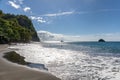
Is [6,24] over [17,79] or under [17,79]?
over

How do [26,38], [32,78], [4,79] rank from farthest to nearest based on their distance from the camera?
1. [26,38]
2. [32,78]
3. [4,79]

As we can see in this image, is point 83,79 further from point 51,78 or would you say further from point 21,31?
point 21,31

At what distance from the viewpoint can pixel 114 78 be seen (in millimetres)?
15656

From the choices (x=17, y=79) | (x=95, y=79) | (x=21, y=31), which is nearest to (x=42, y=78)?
(x=17, y=79)

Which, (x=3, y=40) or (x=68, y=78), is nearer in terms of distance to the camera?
(x=68, y=78)

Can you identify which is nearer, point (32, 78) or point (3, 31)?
point (32, 78)

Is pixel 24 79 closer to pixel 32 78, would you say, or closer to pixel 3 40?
pixel 32 78

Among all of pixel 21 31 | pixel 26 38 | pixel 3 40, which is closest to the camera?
pixel 3 40

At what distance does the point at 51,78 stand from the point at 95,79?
3.53m

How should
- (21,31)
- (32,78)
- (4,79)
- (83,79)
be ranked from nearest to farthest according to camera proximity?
(4,79) → (32,78) → (83,79) → (21,31)

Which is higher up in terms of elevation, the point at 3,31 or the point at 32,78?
the point at 3,31

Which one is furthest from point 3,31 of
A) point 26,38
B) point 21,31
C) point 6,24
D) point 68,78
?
point 68,78

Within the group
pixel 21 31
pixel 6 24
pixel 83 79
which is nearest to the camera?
pixel 83 79

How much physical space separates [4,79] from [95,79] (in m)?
6.95
